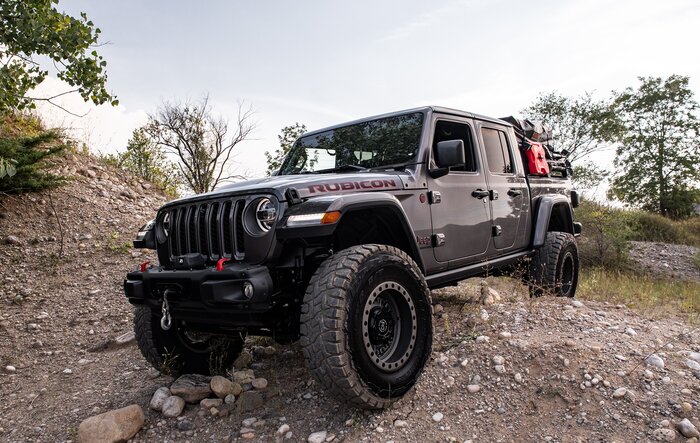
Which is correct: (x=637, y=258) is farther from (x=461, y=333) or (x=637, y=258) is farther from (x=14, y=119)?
(x=14, y=119)

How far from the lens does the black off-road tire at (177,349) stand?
3635 mm

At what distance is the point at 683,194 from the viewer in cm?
3105

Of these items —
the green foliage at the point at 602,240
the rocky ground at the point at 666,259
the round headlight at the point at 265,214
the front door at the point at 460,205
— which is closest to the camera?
the round headlight at the point at 265,214

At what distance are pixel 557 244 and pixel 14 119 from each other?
11.1m

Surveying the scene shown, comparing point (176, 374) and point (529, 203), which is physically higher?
point (529, 203)

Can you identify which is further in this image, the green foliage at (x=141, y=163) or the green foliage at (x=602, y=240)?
the green foliage at (x=602, y=240)

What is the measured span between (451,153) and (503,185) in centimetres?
150

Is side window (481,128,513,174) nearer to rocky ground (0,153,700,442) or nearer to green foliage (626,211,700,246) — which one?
rocky ground (0,153,700,442)

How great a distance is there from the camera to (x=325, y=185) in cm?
308

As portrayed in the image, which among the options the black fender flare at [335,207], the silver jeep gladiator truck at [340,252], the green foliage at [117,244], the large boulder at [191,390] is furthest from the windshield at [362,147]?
the green foliage at [117,244]

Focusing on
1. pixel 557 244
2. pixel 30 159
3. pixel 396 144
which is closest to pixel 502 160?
pixel 557 244

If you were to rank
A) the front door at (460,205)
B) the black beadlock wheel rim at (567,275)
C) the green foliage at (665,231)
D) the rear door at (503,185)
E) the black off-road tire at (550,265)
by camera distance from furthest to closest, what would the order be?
the green foliage at (665,231), the black beadlock wheel rim at (567,275), the black off-road tire at (550,265), the rear door at (503,185), the front door at (460,205)

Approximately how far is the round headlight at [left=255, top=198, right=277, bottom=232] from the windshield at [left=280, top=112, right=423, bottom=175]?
45.1 inches

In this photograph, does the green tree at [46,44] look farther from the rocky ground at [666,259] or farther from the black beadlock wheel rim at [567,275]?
the rocky ground at [666,259]
